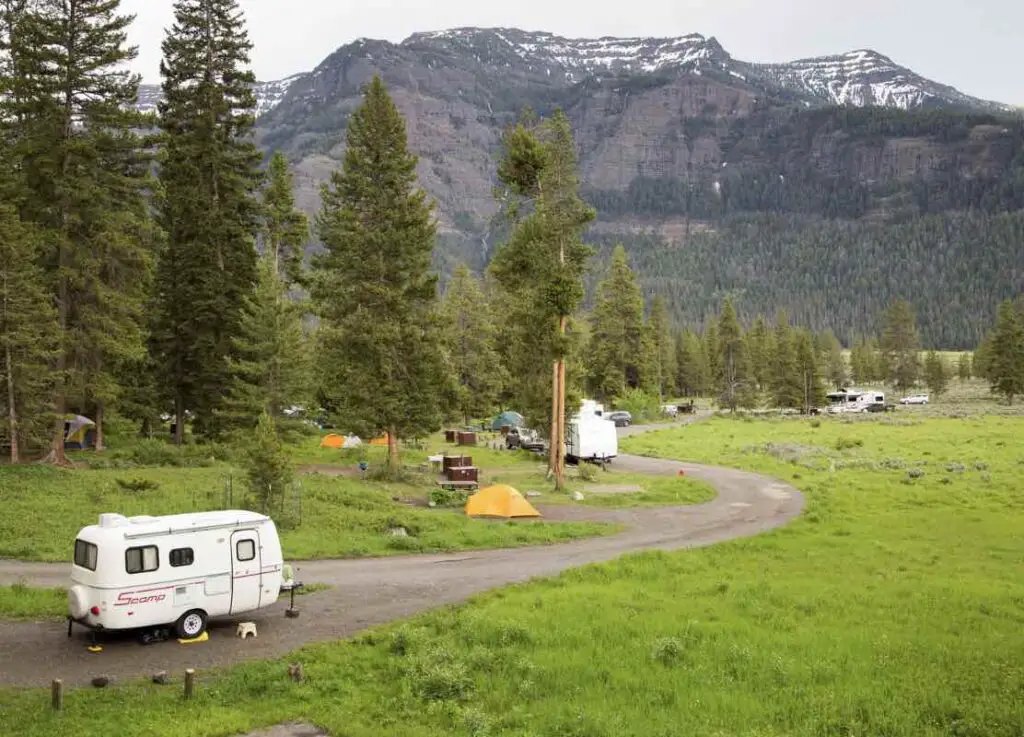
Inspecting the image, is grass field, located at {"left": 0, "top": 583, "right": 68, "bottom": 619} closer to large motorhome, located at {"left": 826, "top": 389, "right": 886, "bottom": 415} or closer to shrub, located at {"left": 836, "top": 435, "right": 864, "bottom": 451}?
shrub, located at {"left": 836, "top": 435, "right": 864, "bottom": 451}

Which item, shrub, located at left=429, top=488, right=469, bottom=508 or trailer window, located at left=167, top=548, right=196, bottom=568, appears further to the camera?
shrub, located at left=429, top=488, right=469, bottom=508

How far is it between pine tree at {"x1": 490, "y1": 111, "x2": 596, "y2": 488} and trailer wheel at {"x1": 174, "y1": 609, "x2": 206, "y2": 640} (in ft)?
75.9

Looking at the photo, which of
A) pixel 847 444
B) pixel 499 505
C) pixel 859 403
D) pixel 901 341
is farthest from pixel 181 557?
pixel 901 341

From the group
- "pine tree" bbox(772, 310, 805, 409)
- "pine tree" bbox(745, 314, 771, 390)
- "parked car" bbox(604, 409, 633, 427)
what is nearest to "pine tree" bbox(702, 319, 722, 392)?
"pine tree" bbox(745, 314, 771, 390)

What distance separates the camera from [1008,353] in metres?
99.2

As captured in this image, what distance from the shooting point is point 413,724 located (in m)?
12.1

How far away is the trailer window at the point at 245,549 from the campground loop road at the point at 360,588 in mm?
1565

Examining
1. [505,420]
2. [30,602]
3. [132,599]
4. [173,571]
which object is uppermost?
[173,571]

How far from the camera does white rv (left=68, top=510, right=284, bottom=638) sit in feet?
50.1

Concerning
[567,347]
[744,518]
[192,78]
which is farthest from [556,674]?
[192,78]

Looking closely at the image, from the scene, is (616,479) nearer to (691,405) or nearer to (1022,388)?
(691,405)

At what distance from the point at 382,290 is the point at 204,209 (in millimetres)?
11108

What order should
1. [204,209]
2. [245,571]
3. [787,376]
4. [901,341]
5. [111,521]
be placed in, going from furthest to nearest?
[901,341], [787,376], [204,209], [245,571], [111,521]

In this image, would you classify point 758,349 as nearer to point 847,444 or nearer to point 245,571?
point 847,444
